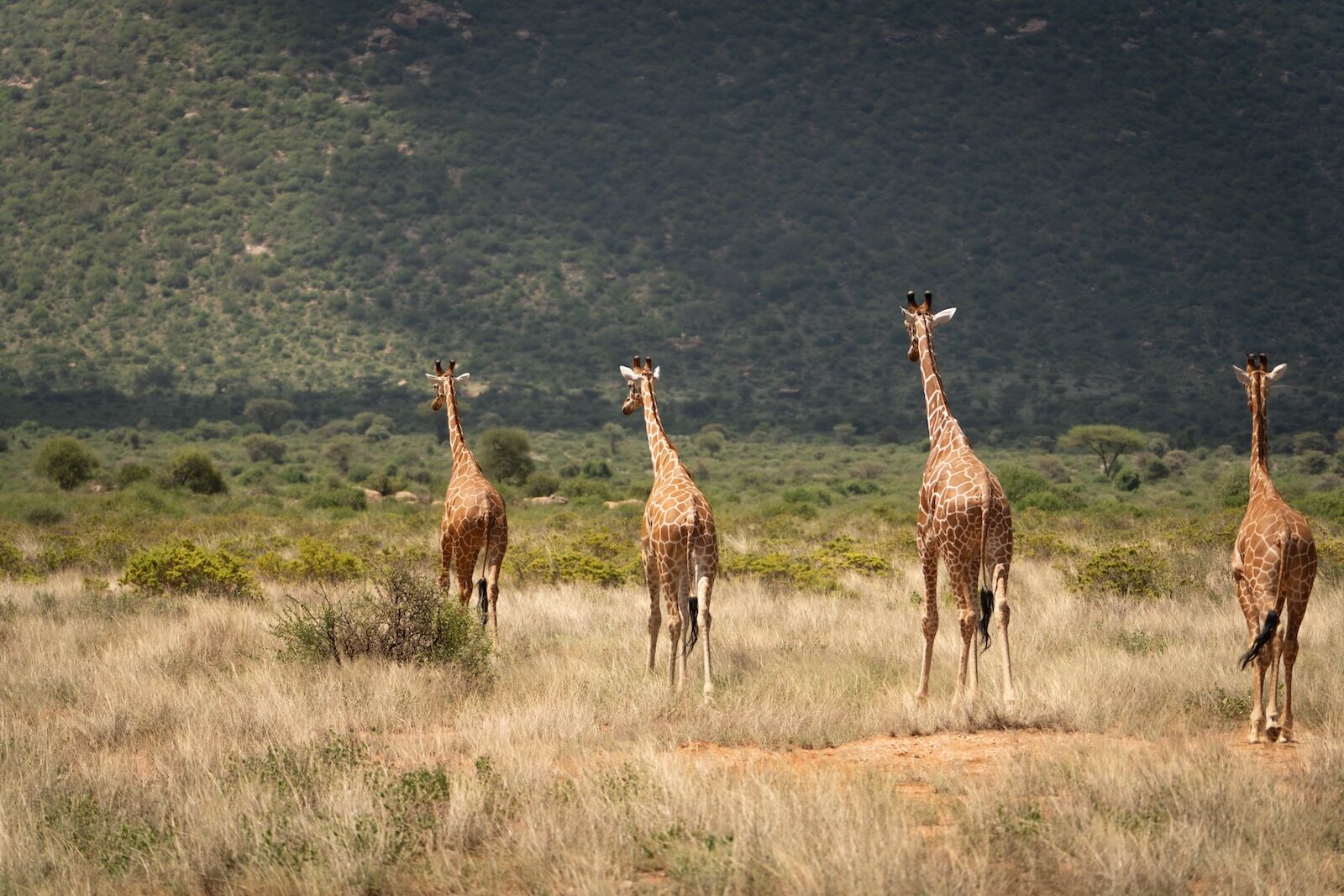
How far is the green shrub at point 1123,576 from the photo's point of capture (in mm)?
14609

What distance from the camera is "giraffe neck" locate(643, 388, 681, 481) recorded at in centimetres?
1088

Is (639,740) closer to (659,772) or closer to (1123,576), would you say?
(659,772)

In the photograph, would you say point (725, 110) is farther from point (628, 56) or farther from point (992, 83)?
point (992, 83)

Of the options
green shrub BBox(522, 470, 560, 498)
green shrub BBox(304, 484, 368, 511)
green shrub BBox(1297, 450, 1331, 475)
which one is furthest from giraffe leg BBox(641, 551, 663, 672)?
green shrub BBox(1297, 450, 1331, 475)

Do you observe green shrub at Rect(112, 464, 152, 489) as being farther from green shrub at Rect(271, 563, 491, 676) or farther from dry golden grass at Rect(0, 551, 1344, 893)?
green shrub at Rect(271, 563, 491, 676)

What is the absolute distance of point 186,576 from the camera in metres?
15.4

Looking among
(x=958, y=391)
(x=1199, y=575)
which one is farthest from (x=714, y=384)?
(x=1199, y=575)

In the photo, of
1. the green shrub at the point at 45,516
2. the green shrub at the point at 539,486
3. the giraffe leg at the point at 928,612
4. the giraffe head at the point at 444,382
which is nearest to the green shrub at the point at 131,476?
the green shrub at the point at 45,516

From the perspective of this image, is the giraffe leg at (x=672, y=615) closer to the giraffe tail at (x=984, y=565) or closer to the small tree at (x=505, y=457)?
the giraffe tail at (x=984, y=565)

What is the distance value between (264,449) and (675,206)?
44011 millimetres

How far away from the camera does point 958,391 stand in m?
73.0

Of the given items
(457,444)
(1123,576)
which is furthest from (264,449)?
(1123,576)

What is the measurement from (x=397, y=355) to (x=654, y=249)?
2244 cm

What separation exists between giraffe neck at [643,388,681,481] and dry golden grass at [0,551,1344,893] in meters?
1.74
